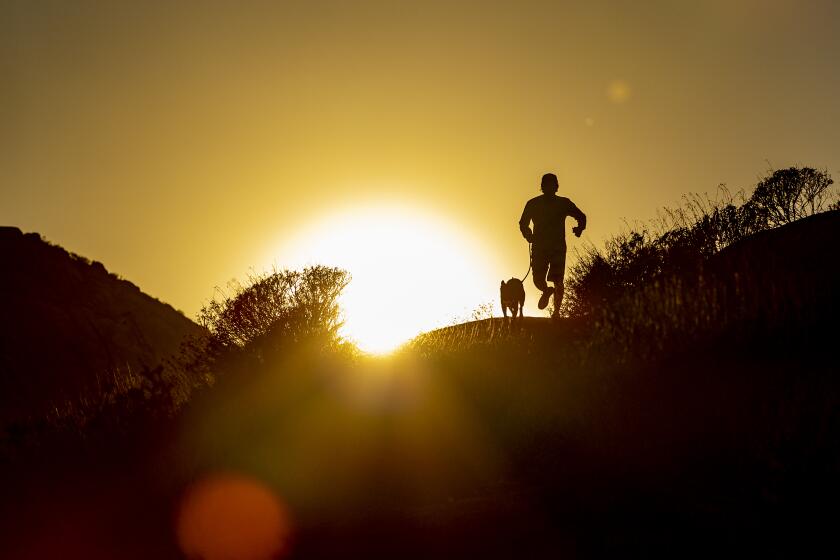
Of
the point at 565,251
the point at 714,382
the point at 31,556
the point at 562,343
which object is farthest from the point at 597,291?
the point at 31,556

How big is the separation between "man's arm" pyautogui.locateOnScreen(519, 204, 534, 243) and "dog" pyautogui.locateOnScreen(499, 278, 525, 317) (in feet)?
2.54

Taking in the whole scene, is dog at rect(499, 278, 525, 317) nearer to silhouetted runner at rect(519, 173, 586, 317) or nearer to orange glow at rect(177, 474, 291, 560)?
silhouetted runner at rect(519, 173, 586, 317)

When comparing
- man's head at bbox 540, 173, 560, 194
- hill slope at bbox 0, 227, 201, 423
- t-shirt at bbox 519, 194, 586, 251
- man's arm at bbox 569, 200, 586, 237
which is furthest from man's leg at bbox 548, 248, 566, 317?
hill slope at bbox 0, 227, 201, 423

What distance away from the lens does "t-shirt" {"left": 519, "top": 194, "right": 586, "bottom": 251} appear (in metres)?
10.7

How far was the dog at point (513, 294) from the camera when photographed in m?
10.8

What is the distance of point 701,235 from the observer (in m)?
10.7

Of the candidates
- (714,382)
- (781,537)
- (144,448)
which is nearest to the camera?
(781,537)

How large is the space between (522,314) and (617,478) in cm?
669

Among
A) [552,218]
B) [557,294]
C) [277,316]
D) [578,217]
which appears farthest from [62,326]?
[578,217]

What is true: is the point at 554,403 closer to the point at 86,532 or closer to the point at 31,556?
the point at 86,532

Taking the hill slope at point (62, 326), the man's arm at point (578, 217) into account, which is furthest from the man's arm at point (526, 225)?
the hill slope at point (62, 326)

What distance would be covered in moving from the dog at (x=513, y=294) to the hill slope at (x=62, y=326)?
9424 mm

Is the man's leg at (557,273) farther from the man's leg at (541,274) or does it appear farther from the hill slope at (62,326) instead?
the hill slope at (62,326)

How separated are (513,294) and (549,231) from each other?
1226 millimetres
